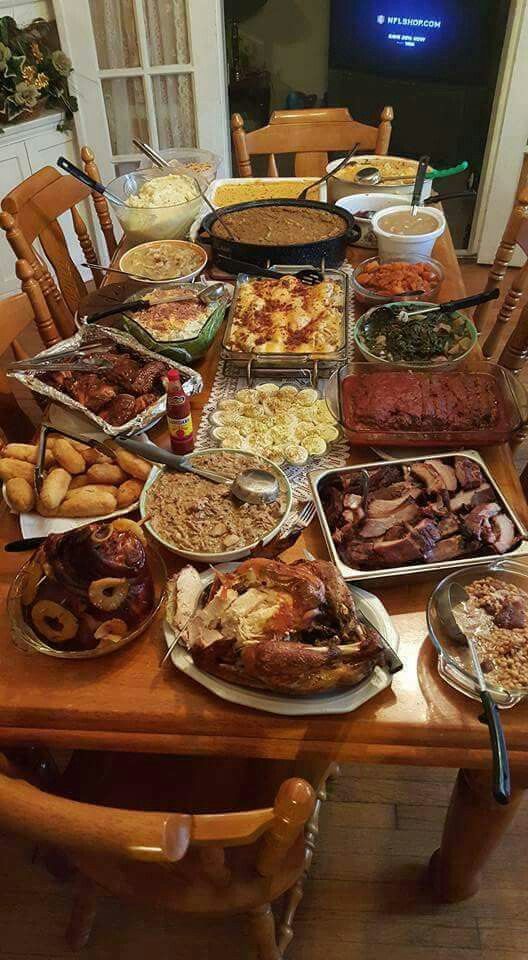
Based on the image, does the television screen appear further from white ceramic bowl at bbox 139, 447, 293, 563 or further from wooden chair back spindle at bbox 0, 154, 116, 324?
white ceramic bowl at bbox 139, 447, 293, 563

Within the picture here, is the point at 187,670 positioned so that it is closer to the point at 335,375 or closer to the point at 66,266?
the point at 335,375

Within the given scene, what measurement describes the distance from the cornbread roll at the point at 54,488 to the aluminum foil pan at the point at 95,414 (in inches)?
5.6

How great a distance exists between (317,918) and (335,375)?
47.8 inches

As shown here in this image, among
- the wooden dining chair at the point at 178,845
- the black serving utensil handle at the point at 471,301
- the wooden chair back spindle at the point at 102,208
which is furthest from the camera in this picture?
the wooden chair back spindle at the point at 102,208

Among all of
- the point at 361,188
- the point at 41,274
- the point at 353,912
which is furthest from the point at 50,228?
the point at 353,912

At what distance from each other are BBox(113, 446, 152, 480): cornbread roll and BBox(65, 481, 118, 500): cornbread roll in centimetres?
4

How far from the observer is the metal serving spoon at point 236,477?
1.18 meters

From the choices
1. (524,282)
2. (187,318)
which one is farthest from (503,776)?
(524,282)

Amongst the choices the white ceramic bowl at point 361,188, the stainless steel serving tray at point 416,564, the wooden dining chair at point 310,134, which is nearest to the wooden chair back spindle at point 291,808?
the stainless steel serving tray at point 416,564

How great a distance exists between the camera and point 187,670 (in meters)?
0.96

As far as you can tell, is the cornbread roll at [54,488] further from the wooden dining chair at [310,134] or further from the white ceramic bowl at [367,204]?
the wooden dining chair at [310,134]

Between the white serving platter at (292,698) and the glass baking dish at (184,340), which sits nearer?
the white serving platter at (292,698)

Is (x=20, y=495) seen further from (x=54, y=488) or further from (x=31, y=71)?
(x=31, y=71)

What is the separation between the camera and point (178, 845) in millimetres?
692
